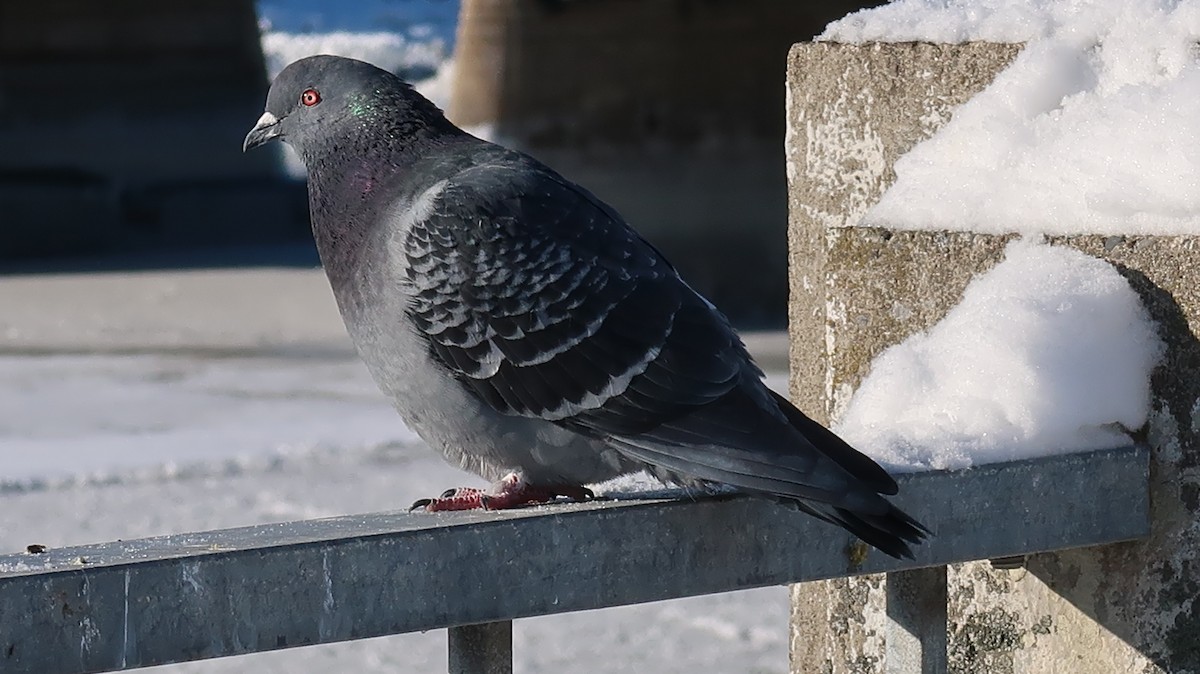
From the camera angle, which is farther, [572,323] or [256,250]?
[256,250]

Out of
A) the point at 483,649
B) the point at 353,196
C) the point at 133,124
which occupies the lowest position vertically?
the point at 483,649

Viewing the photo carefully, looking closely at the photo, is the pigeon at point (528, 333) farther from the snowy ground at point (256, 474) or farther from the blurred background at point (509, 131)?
the blurred background at point (509, 131)

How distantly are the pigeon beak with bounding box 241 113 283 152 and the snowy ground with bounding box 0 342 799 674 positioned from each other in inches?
119

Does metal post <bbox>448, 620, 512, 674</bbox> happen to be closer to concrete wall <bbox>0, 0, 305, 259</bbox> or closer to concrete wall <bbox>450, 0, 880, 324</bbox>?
concrete wall <bbox>450, 0, 880, 324</bbox>

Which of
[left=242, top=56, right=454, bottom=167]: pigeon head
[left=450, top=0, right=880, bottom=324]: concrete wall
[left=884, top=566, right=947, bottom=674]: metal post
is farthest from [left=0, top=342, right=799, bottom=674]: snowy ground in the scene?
[left=450, top=0, right=880, bottom=324]: concrete wall

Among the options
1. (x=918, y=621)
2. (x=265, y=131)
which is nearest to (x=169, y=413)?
(x=265, y=131)

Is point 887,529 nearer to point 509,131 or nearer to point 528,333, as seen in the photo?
point 528,333

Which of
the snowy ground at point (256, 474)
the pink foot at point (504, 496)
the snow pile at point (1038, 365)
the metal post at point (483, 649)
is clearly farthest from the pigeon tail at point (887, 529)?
the snowy ground at point (256, 474)

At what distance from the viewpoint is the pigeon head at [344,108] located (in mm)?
2918

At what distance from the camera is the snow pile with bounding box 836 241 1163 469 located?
2.57m

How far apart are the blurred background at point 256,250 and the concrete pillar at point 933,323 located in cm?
301

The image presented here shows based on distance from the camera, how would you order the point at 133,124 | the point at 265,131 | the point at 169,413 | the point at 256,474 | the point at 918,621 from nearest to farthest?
the point at 918,621 → the point at 265,131 → the point at 256,474 → the point at 169,413 → the point at 133,124

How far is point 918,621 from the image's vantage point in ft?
7.89

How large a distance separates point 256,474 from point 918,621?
655 cm
